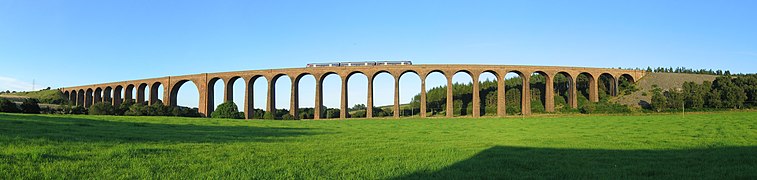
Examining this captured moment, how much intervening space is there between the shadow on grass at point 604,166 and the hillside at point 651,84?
57272mm

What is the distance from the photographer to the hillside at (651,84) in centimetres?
6335

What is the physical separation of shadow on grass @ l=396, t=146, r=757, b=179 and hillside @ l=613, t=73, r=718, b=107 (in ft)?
188

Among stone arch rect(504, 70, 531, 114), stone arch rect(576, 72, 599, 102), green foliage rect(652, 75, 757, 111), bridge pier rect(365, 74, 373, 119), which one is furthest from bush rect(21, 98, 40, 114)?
stone arch rect(576, 72, 599, 102)

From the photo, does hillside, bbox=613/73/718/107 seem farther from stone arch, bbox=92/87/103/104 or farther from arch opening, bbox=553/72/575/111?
stone arch, bbox=92/87/103/104

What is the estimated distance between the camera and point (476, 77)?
206 ft

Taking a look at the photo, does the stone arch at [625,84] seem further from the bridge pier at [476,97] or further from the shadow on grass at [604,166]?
the shadow on grass at [604,166]

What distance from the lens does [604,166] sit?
27.6 feet

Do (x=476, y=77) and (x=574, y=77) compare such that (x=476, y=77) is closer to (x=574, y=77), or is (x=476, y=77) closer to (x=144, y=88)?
(x=574, y=77)

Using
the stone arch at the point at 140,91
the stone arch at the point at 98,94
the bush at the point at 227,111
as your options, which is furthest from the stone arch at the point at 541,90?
the stone arch at the point at 98,94

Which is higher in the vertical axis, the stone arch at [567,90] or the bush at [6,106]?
the stone arch at [567,90]

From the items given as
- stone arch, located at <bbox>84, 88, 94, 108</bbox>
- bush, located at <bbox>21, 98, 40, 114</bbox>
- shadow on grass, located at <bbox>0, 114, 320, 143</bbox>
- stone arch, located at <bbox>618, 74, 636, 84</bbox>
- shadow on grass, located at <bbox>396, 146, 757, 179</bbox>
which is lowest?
shadow on grass, located at <bbox>396, 146, 757, 179</bbox>

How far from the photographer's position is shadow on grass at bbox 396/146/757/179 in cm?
715

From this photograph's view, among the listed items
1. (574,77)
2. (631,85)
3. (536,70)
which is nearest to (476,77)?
(536,70)

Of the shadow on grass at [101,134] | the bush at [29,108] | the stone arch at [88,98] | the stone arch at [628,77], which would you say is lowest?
the shadow on grass at [101,134]
